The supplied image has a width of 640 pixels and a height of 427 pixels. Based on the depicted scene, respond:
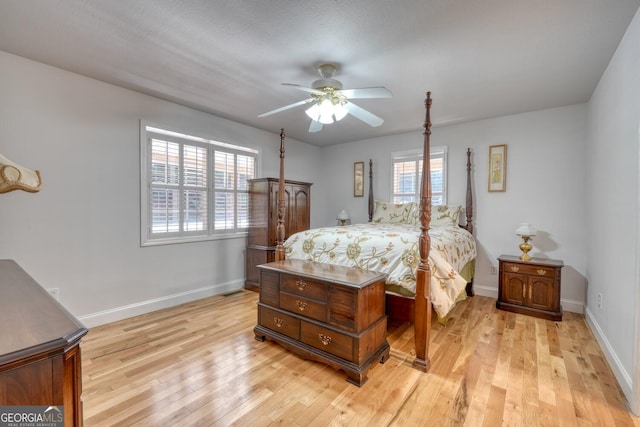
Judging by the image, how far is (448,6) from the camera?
1.80 m

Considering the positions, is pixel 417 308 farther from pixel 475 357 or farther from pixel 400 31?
pixel 400 31

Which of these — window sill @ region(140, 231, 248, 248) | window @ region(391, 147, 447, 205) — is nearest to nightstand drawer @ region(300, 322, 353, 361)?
window sill @ region(140, 231, 248, 248)

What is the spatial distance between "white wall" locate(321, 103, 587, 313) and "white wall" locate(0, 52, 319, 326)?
3527 millimetres

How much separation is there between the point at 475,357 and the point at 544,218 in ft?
7.63

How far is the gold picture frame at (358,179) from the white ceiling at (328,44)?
2.11 metres

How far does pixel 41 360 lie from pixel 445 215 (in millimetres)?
4213

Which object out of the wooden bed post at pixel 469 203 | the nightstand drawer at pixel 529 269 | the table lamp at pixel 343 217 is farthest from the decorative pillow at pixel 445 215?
the table lamp at pixel 343 217

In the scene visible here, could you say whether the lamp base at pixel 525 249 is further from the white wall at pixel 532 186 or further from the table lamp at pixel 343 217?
the table lamp at pixel 343 217

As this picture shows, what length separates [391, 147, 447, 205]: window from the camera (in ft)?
14.5

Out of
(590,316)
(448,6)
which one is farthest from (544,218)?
(448,6)

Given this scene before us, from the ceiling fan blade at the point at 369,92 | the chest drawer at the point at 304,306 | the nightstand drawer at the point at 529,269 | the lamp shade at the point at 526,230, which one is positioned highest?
the ceiling fan blade at the point at 369,92

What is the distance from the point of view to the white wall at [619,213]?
6.09 ft

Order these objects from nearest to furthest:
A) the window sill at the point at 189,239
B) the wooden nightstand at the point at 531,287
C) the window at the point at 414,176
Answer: the wooden nightstand at the point at 531,287, the window sill at the point at 189,239, the window at the point at 414,176

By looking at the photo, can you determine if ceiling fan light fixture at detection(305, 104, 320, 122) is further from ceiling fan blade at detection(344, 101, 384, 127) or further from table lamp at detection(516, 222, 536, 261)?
table lamp at detection(516, 222, 536, 261)
